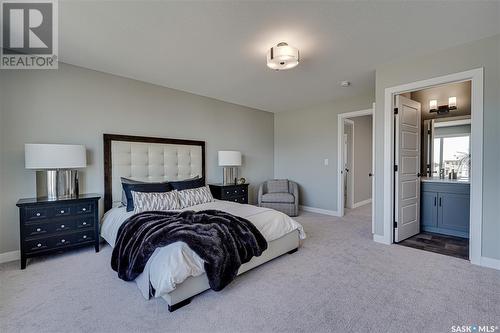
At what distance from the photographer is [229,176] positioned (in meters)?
4.73

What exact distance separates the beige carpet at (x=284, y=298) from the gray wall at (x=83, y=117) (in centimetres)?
100

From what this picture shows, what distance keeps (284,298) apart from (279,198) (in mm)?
3042

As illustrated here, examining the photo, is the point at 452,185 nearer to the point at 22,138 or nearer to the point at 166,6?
the point at 166,6

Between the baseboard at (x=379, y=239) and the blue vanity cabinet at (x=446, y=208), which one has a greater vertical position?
the blue vanity cabinet at (x=446, y=208)

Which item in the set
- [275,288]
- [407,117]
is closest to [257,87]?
[407,117]

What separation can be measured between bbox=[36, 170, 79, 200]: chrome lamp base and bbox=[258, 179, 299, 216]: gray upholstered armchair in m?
3.31

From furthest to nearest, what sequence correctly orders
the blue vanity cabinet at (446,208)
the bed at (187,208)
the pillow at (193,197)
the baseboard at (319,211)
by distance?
the baseboard at (319,211) → the blue vanity cabinet at (446,208) → the pillow at (193,197) → the bed at (187,208)

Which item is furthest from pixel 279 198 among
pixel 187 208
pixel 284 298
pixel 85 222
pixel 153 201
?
pixel 85 222

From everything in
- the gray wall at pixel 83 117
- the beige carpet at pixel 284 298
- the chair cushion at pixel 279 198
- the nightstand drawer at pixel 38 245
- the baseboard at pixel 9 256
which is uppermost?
the gray wall at pixel 83 117

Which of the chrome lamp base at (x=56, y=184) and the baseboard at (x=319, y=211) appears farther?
the baseboard at (x=319, y=211)

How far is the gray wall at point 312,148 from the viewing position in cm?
498

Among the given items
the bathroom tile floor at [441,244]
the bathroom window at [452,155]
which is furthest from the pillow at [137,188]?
the bathroom window at [452,155]

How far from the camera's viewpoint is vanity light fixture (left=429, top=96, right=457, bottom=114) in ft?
12.6

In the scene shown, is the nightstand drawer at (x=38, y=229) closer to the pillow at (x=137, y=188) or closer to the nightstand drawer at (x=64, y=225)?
the nightstand drawer at (x=64, y=225)
